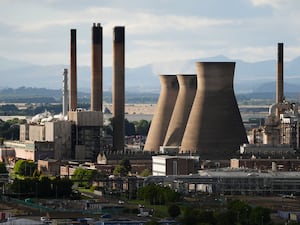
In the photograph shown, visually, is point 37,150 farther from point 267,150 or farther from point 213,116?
point 267,150

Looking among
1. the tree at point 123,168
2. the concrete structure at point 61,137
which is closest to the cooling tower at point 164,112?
the concrete structure at point 61,137

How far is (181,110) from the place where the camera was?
80.7 meters

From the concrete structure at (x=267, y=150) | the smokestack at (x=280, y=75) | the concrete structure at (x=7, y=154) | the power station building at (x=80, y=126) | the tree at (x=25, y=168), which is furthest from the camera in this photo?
the concrete structure at (x=7, y=154)

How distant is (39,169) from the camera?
3014 inches

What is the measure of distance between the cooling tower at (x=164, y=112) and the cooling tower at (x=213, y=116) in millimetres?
6330

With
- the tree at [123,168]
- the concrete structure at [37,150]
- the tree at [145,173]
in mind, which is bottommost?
the tree at [145,173]

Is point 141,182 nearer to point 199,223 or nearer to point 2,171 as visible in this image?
point 2,171

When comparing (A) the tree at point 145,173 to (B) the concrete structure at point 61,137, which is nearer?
(A) the tree at point 145,173

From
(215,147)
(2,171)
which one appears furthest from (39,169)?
(215,147)

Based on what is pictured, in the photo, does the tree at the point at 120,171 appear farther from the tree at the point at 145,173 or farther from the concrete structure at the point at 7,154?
the concrete structure at the point at 7,154

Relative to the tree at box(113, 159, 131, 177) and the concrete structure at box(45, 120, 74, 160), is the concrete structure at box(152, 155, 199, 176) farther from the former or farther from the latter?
the concrete structure at box(45, 120, 74, 160)

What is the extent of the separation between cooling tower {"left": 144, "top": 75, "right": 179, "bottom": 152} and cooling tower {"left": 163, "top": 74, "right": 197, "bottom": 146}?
1.51m

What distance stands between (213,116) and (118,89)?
936cm

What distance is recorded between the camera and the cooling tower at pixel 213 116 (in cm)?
7644
